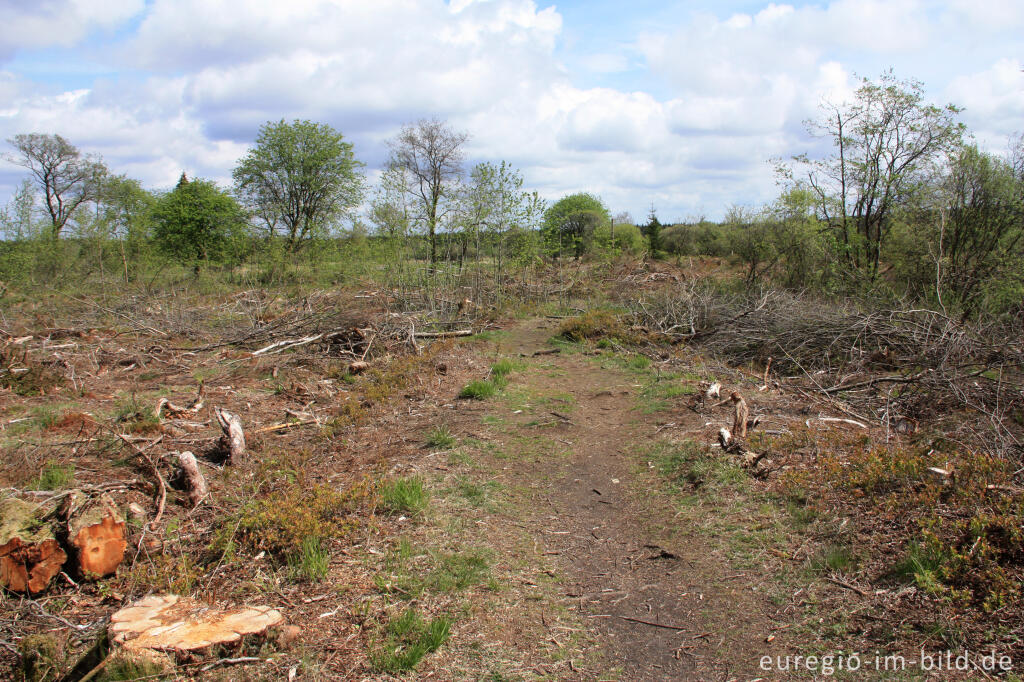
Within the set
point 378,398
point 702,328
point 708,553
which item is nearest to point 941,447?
point 708,553

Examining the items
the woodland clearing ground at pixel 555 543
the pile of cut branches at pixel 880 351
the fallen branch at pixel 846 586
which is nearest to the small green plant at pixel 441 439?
the woodland clearing ground at pixel 555 543

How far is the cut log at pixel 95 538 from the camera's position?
3.51 metres

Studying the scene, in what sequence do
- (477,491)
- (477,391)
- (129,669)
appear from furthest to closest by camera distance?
(477,391), (477,491), (129,669)

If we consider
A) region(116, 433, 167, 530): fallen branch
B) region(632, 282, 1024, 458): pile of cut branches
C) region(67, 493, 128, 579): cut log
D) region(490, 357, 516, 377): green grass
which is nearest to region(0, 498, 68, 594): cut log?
region(67, 493, 128, 579): cut log

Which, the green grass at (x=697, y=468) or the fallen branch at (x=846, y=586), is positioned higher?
the green grass at (x=697, y=468)

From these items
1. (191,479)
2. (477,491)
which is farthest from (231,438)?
(477,491)

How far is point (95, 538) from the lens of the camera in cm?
357

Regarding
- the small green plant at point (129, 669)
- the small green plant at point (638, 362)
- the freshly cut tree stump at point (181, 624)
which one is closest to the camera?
the small green plant at point (129, 669)

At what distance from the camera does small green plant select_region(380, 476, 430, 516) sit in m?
4.50

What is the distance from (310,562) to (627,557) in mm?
2115

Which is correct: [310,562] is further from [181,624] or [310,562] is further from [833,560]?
[833,560]

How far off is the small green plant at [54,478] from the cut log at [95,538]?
2.68 ft

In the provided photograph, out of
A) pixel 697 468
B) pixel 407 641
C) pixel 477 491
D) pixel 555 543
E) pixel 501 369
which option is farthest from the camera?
pixel 501 369

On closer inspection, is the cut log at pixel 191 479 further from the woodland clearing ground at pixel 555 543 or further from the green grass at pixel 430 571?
the green grass at pixel 430 571
